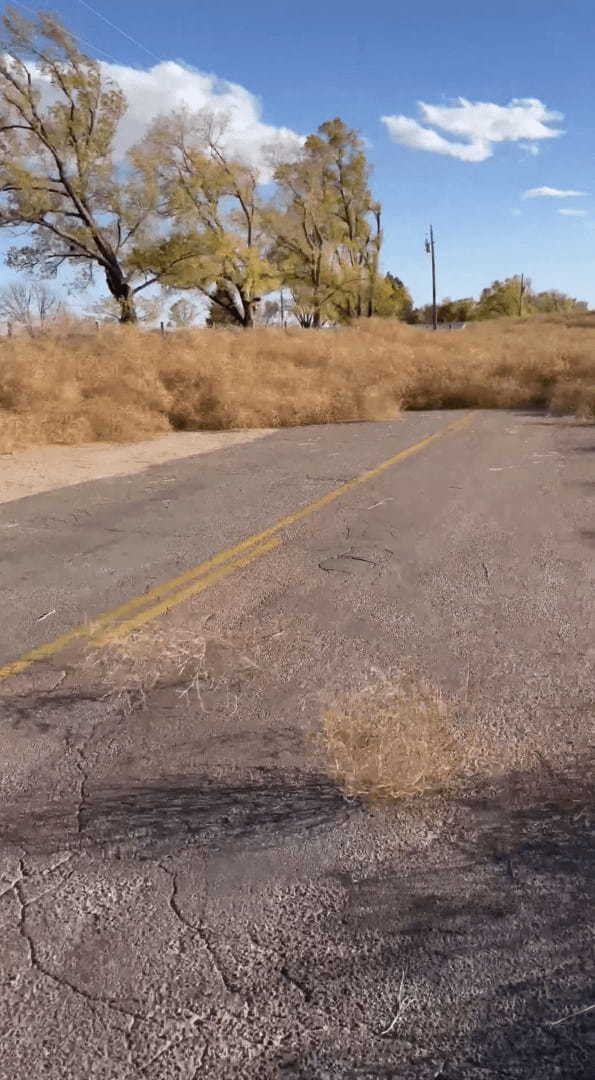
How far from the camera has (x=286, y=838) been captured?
9.75 feet

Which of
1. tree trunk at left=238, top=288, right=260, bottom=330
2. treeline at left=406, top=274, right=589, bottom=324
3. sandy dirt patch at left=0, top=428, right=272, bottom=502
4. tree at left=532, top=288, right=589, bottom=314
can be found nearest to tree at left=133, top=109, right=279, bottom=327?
tree trunk at left=238, top=288, right=260, bottom=330

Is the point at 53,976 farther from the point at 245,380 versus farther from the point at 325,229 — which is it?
the point at 325,229

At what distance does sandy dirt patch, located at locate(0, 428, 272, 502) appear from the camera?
37.7ft

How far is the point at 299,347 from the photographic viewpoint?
22.7m

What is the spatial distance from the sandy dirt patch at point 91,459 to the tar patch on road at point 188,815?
7.57 meters

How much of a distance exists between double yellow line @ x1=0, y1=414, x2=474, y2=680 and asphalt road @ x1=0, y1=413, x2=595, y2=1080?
0.04m

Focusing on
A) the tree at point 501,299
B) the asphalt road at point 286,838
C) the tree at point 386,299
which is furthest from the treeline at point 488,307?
the asphalt road at point 286,838

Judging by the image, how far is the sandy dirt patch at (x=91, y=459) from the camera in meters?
11.5

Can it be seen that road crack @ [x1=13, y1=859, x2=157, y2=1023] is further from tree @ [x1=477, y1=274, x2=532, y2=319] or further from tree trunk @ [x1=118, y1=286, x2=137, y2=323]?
tree @ [x1=477, y1=274, x2=532, y2=319]

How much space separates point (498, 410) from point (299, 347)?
5.44 meters

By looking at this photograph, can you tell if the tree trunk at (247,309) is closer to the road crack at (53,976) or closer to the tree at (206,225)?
the tree at (206,225)

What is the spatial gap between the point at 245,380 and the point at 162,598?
46.1 ft

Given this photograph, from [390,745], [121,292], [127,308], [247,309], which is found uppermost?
[121,292]

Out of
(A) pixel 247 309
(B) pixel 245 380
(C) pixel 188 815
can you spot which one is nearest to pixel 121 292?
(A) pixel 247 309
